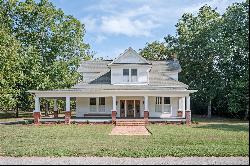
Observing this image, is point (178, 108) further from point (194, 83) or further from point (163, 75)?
point (194, 83)

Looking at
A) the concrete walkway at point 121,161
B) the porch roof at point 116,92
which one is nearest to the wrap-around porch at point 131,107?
the porch roof at point 116,92

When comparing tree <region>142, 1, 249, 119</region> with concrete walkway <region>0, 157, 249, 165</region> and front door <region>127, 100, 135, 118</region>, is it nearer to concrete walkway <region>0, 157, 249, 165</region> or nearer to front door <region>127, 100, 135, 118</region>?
front door <region>127, 100, 135, 118</region>

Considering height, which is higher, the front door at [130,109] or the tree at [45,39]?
the tree at [45,39]

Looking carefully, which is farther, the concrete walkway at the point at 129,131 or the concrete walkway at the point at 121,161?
the concrete walkway at the point at 129,131

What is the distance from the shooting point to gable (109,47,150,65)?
33.8 meters

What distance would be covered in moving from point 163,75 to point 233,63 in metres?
7.53

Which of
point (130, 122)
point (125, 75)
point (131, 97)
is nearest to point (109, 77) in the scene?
point (125, 75)

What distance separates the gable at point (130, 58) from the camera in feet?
111

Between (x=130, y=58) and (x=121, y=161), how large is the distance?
2237cm

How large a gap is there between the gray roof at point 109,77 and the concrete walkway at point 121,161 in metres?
19.9

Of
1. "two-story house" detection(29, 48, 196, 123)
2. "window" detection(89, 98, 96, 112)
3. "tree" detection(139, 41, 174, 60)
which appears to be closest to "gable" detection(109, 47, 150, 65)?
"two-story house" detection(29, 48, 196, 123)

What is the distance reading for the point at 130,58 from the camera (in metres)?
33.8

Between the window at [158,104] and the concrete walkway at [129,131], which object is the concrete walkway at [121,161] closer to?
the concrete walkway at [129,131]

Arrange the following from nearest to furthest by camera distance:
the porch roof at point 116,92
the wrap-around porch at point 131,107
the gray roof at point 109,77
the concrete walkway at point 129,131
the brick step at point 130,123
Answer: the concrete walkway at point 129,131 → the brick step at point 130,123 → the porch roof at point 116,92 → the gray roof at point 109,77 → the wrap-around porch at point 131,107
